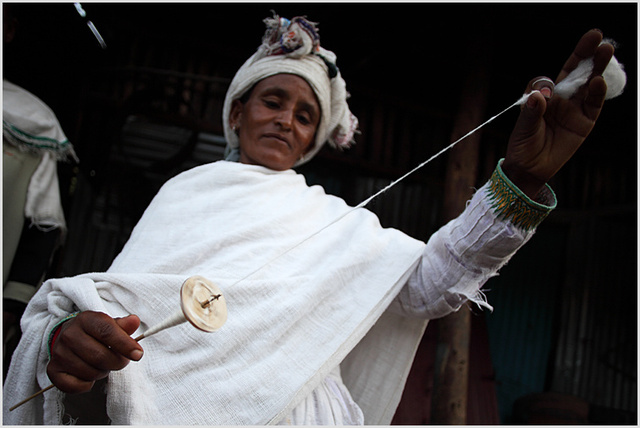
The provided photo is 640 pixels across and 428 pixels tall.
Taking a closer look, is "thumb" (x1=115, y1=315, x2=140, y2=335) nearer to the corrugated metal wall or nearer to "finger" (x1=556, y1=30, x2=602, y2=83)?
"finger" (x1=556, y1=30, x2=602, y2=83)

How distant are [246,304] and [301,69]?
1089 mm

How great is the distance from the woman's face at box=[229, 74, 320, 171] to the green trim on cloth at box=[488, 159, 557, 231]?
0.93 meters

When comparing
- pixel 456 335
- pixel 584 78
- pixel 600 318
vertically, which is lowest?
pixel 600 318

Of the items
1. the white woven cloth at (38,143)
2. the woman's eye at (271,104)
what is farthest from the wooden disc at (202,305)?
the white woven cloth at (38,143)

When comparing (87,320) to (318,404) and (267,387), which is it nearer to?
(267,387)

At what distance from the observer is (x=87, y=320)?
4.29 ft

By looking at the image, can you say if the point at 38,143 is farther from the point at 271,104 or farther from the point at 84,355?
the point at 84,355

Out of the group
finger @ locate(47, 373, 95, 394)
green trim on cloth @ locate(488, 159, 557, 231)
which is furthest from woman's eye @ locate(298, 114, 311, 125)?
finger @ locate(47, 373, 95, 394)

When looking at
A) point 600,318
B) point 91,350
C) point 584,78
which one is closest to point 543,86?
point 584,78

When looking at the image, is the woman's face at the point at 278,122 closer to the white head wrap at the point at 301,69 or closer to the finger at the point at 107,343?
the white head wrap at the point at 301,69

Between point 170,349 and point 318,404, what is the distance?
0.48 metres

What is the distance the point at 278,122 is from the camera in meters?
2.19

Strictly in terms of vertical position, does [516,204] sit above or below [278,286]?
above

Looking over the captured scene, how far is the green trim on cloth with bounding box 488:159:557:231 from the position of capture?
151 cm
